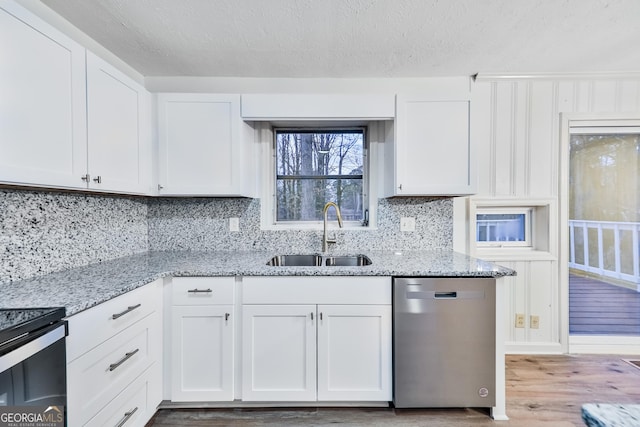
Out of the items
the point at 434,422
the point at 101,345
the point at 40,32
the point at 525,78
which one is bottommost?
the point at 434,422

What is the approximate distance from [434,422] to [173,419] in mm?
1483

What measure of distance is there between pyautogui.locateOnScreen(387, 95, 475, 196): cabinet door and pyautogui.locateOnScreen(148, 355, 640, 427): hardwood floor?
1351 millimetres

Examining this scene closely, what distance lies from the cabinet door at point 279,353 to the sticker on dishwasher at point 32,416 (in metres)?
0.81

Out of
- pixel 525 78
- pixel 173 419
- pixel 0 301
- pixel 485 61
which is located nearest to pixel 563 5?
pixel 485 61

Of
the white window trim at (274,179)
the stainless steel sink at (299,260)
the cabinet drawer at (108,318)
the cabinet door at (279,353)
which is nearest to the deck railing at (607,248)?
the white window trim at (274,179)

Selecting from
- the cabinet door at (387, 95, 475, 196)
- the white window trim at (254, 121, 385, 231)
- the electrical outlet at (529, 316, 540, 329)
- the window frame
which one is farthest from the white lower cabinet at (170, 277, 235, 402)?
the electrical outlet at (529, 316, 540, 329)

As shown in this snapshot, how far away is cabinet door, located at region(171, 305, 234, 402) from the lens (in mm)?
1626

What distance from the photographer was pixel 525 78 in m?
2.23

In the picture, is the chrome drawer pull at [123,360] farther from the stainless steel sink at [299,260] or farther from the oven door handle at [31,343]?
the stainless steel sink at [299,260]

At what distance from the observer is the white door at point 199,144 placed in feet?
6.31

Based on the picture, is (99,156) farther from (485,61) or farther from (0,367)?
(485,61)

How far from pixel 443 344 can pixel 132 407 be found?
1.64 metres

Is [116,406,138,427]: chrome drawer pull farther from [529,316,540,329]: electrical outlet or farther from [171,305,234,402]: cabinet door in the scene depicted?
[529,316,540,329]: electrical outlet

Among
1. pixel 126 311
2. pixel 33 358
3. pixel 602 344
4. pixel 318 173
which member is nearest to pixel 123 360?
pixel 126 311
